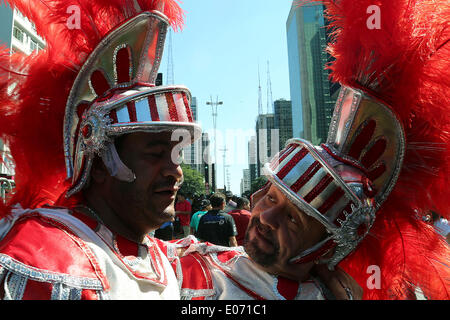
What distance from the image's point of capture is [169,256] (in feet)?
7.31

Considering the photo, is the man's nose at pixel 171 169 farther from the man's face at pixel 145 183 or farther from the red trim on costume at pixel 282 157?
the red trim on costume at pixel 282 157

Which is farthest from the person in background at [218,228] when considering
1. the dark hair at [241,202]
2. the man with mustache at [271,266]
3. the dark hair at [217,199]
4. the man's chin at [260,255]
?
the man's chin at [260,255]

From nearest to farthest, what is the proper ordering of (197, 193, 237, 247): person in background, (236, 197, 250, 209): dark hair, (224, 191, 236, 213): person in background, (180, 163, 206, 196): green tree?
(197, 193, 237, 247): person in background, (236, 197, 250, 209): dark hair, (224, 191, 236, 213): person in background, (180, 163, 206, 196): green tree

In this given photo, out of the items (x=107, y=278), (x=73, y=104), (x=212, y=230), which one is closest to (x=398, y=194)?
(x=107, y=278)

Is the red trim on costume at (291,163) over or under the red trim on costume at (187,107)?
under

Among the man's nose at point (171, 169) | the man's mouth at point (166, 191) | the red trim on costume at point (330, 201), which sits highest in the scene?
the man's nose at point (171, 169)

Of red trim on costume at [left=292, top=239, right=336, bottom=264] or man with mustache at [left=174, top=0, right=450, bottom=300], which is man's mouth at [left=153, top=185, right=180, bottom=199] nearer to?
man with mustache at [left=174, top=0, right=450, bottom=300]

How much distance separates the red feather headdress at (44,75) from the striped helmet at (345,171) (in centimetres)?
124

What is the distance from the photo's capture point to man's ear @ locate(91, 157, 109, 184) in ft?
6.26

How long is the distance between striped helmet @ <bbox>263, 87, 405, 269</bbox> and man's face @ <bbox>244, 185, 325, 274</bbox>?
0.18ft

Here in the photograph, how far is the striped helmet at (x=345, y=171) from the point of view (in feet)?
6.55

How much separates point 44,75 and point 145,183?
878 millimetres

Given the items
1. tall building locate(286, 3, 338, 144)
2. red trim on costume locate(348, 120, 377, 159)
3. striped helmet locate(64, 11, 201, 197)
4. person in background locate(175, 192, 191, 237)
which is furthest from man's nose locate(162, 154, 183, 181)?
tall building locate(286, 3, 338, 144)
